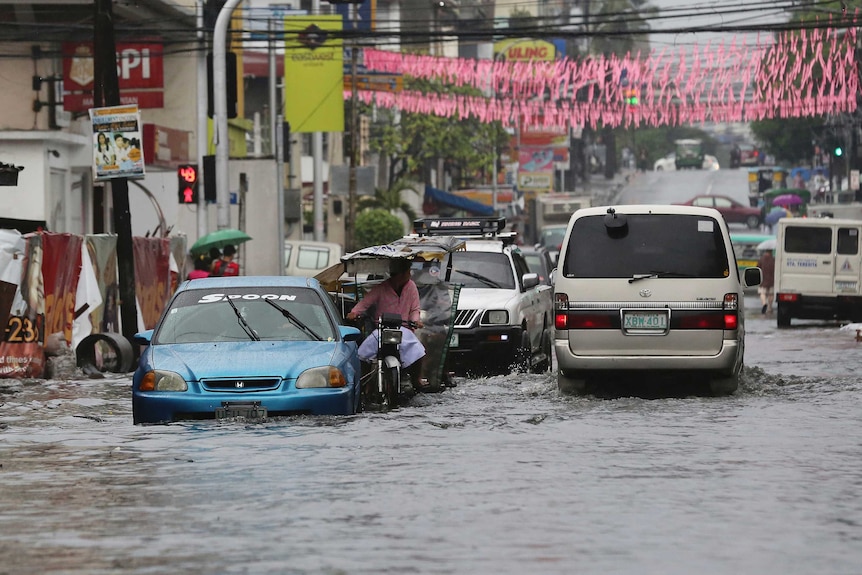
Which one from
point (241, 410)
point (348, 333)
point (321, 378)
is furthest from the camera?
point (348, 333)

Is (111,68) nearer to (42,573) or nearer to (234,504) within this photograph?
(234,504)

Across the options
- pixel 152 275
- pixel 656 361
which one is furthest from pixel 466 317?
pixel 152 275

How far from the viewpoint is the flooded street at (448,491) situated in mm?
7344

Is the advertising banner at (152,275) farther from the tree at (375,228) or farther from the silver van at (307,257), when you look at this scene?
the tree at (375,228)

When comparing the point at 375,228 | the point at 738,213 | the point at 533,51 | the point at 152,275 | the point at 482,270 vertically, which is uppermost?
the point at 533,51

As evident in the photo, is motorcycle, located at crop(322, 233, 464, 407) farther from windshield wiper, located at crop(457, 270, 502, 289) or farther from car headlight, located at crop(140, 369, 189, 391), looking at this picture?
car headlight, located at crop(140, 369, 189, 391)

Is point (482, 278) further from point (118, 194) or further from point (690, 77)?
point (690, 77)

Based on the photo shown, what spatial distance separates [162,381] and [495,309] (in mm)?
7200

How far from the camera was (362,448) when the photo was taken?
1137cm

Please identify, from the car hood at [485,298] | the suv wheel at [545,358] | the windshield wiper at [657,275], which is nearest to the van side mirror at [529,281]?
the car hood at [485,298]

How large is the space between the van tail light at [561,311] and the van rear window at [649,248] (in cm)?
23

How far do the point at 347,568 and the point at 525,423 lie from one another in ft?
21.1

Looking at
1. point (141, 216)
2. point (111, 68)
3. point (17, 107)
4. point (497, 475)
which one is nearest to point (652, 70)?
point (141, 216)

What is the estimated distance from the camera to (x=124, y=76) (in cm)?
3416
